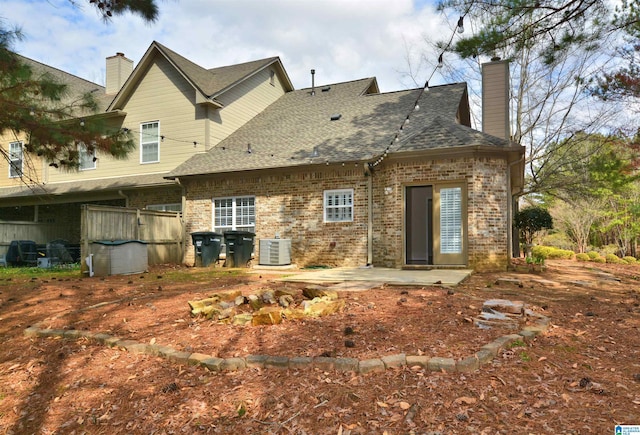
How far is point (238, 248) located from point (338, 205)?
3.27m

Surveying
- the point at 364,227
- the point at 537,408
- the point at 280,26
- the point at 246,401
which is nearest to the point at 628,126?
the point at 364,227

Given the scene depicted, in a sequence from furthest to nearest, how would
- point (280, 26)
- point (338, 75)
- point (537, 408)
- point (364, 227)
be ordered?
point (338, 75) < point (280, 26) < point (364, 227) < point (537, 408)

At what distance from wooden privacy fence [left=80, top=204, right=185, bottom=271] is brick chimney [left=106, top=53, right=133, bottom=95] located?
955 centimetres

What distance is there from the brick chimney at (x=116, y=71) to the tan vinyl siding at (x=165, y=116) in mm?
3932

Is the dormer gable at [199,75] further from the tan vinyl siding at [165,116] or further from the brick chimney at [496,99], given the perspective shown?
the brick chimney at [496,99]

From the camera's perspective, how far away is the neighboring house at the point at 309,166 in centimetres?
1054

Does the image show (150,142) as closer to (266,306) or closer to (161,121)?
(161,121)

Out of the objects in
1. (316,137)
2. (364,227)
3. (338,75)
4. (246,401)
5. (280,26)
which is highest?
(338,75)

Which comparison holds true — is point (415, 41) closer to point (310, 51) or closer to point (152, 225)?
point (310, 51)

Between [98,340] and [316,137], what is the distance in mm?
10628

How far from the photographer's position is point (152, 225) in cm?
1334

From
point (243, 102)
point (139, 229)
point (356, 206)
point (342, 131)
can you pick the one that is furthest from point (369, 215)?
point (243, 102)

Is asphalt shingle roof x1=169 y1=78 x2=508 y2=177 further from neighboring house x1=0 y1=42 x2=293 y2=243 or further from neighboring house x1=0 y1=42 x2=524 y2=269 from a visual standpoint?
neighboring house x1=0 y1=42 x2=293 y2=243

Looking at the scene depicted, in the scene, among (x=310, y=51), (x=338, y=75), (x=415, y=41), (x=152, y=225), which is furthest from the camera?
(x=338, y=75)
